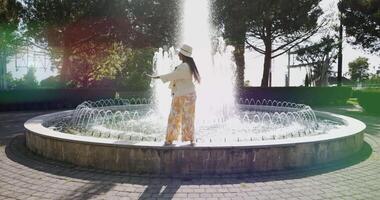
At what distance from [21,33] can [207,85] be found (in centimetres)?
1214

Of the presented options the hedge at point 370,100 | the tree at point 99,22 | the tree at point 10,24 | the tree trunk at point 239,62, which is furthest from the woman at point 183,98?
the tree trunk at point 239,62

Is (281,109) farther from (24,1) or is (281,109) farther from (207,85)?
(24,1)

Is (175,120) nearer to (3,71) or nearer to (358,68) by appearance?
(3,71)

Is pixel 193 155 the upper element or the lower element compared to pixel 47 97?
lower

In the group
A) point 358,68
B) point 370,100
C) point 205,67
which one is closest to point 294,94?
point 370,100

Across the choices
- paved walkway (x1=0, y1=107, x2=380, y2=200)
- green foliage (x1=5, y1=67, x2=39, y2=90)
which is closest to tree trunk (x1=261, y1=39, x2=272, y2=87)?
green foliage (x1=5, y1=67, x2=39, y2=90)

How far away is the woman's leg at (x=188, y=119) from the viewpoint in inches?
239

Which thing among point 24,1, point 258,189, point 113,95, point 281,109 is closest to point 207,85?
point 281,109

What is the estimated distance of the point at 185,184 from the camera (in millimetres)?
5148

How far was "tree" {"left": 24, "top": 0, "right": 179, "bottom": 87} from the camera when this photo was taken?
1909cm

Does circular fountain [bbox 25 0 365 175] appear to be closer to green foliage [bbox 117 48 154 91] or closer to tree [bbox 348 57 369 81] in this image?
green foliage [bbox 117 48 154 91]

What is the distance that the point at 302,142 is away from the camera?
5.97m

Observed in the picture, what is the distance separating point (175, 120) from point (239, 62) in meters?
18.1

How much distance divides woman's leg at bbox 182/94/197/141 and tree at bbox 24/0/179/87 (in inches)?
561
